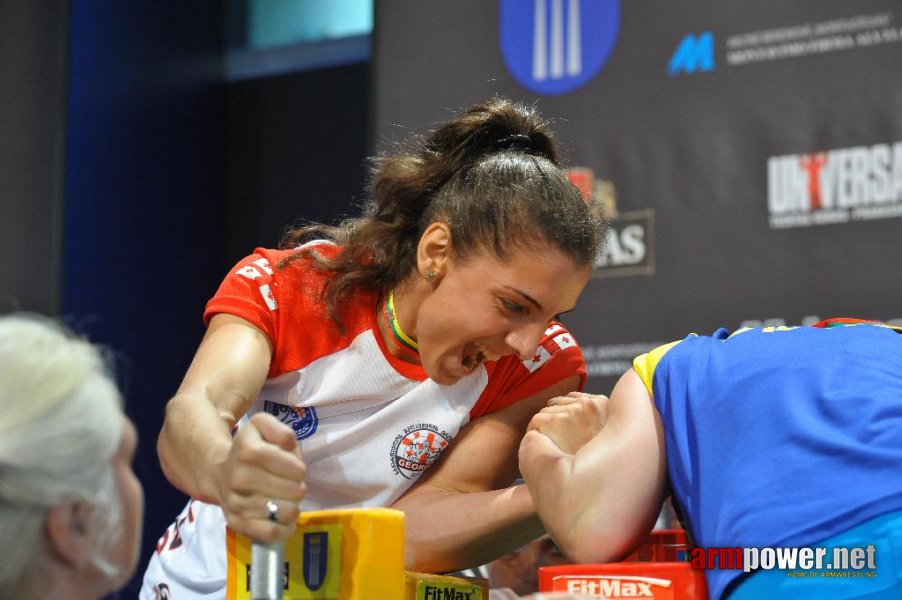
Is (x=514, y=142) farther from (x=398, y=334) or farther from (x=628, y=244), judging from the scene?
(x=628, y=244)

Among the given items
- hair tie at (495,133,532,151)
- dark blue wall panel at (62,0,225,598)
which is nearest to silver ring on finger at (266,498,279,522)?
hair tie at (495,133,532,151)

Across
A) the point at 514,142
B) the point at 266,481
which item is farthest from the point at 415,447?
the point at 266,481

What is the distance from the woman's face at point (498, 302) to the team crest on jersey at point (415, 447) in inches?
5.2

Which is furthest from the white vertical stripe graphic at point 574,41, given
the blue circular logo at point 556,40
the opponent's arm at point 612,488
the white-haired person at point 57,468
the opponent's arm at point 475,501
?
the white-haired person at point 57,468

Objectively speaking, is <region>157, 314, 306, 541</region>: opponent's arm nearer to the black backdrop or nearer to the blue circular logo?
the black backdrop

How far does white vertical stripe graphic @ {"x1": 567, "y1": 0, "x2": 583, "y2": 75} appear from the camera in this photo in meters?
2.58

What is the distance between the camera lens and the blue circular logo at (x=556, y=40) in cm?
257

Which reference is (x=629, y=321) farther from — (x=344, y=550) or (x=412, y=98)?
(x=344, y=550)

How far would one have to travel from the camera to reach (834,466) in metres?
1.17

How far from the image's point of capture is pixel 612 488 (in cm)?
130

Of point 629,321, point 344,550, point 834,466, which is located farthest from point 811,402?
point 629,321

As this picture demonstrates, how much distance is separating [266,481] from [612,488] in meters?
0.42

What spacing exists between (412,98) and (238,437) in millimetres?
1738

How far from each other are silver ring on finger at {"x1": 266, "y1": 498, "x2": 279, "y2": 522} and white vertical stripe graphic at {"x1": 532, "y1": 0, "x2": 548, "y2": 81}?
5.70 feet
